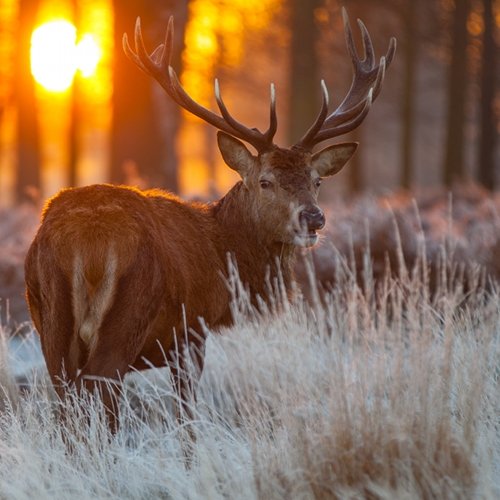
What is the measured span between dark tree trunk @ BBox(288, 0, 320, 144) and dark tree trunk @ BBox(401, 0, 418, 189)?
3.71 metres

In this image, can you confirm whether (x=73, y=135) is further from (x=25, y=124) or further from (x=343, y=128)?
(x=343, y=128)

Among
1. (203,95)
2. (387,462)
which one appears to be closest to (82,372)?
(387,462)

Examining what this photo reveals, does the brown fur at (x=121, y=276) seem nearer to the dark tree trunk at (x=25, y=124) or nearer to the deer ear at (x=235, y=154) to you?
the deer ear at (x=235, y=154)

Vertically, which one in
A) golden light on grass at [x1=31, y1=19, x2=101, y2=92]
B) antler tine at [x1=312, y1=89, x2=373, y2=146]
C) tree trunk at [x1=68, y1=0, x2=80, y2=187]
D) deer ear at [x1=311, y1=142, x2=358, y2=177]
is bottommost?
tree trunk at [x1=68, y1=0, x2=80, y2=187]

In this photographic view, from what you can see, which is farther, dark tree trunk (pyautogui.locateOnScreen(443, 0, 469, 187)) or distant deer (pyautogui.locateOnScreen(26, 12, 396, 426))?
dark tree trunk (pyautogui.locateOnScreen(443, 0, 469, 187))

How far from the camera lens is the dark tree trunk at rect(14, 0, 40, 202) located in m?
20.9

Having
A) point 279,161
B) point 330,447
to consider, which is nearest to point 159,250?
point 279,161

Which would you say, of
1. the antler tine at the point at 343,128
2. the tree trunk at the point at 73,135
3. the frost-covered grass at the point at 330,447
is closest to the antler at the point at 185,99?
the antler tine at the point at 343,128

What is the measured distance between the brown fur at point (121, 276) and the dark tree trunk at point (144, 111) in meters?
7.84

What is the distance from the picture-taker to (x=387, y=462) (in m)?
3.82

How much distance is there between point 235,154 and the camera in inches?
248

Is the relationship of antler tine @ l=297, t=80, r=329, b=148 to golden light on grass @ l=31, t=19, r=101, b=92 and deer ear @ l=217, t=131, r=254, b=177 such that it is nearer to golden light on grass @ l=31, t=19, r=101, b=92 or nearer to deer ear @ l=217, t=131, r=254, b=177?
deer ear @ l=217, t=131, r=254, b=177

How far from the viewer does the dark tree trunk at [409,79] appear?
783 inches

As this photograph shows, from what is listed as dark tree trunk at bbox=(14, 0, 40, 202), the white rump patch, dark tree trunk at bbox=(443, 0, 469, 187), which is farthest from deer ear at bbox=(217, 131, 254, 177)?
dark tree trunk at bbox=(14, 0, 40, 202)
